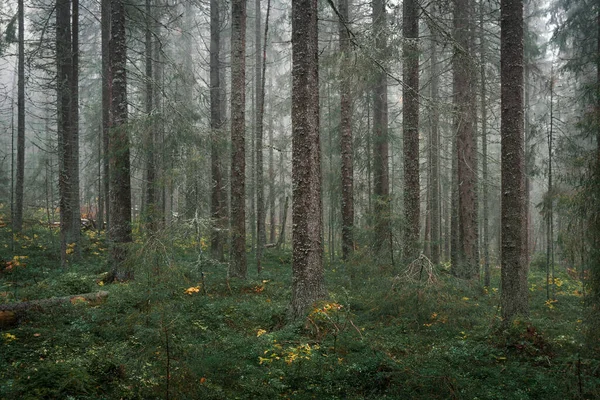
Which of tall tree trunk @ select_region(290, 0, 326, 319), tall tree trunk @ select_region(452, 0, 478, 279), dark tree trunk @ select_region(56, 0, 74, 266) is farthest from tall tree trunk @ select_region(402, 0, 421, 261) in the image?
dark tree trunk @ select_region(56, 0, 74, 266)

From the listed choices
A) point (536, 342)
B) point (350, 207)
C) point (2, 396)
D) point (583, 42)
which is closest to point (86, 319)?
point (2, 396)

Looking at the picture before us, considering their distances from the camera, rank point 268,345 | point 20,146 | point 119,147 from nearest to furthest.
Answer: point 268,345
point 119,147
point 20,146

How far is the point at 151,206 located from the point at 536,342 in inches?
334

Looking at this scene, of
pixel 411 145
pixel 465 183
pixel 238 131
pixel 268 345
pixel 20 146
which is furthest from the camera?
pixel 20 146

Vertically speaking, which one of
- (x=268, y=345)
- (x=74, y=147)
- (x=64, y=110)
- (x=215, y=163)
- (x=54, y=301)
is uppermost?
(x=64, y=110)

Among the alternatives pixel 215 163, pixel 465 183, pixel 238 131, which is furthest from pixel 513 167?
pixel 215 163

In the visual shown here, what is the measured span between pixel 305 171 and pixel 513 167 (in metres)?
3.75

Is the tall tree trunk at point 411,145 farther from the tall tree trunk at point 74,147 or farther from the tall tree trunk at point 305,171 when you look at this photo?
the tall tree trunk at point 74,147

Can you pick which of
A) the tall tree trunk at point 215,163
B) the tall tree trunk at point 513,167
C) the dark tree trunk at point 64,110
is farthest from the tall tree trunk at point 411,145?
the dark tree trunk at point 64,110

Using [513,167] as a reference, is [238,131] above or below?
above

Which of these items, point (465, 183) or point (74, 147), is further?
point (74, 147)

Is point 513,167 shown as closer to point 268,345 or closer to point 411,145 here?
point 411,145

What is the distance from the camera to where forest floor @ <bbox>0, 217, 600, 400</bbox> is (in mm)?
4746

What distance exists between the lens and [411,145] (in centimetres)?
1064
